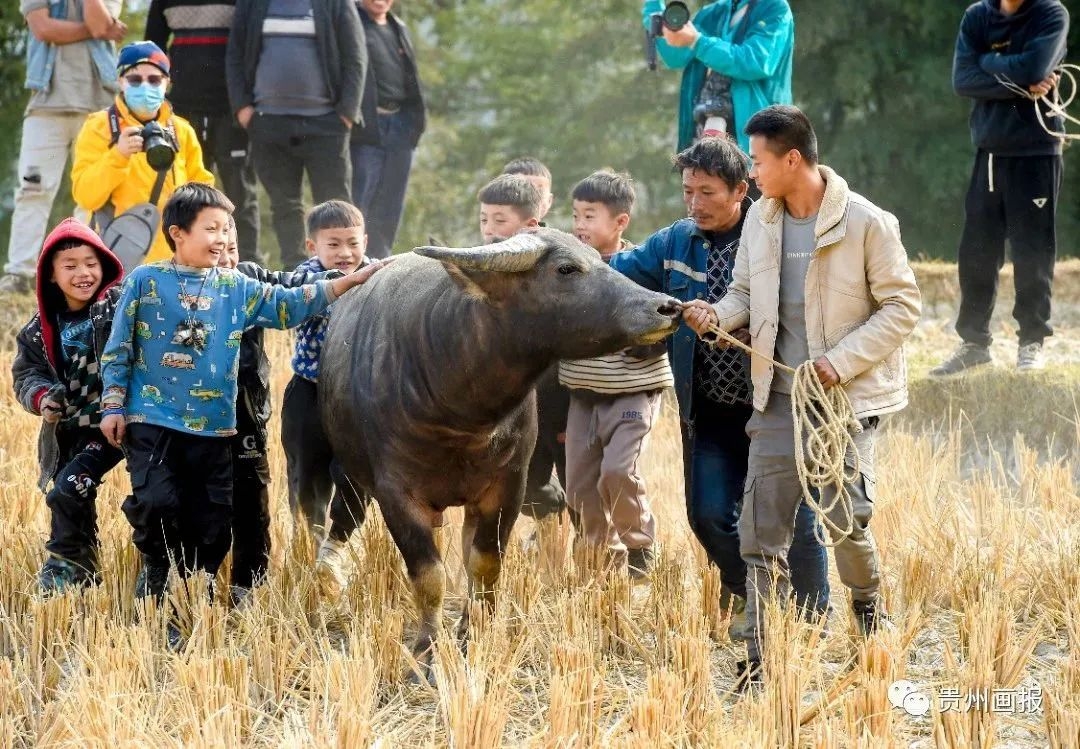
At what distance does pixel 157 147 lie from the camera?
26.5ft

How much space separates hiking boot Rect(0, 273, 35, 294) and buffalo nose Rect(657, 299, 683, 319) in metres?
6.12

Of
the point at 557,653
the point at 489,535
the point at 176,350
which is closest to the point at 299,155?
the point at 176,350

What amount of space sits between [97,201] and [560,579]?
3.69 m

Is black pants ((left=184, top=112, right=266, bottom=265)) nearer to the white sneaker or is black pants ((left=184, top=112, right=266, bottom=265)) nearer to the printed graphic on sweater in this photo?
the white sneaker

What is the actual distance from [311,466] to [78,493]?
3.66ft

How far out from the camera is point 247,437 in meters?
6.28

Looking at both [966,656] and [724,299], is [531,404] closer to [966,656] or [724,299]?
[724,299]

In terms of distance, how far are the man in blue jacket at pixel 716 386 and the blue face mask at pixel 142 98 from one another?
11.4 feet

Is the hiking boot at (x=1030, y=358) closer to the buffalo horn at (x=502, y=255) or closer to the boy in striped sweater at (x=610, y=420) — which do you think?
the boy in striped sweater at (x=610, y=420)

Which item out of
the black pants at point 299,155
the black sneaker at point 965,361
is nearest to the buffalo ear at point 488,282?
the black pants at point 299,155

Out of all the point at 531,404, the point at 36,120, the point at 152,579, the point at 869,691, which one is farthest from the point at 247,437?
the point at 36,120

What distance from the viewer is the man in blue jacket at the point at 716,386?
5.90m

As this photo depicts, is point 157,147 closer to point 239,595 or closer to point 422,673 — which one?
point 239,595

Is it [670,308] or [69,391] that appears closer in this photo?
[670,308]
